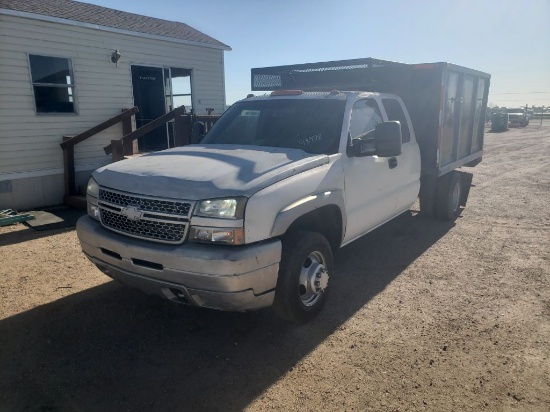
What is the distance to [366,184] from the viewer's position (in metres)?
4.43

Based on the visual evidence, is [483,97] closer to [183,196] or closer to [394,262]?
[394,262]

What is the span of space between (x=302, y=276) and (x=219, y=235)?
102cm

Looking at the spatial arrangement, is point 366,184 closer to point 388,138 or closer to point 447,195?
point 388,138

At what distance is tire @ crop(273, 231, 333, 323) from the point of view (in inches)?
132

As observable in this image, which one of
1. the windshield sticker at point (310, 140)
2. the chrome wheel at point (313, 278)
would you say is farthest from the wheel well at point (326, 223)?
the windshield sticker at point (310, 140)

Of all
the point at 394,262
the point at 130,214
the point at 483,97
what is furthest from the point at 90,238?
the point at 483,97

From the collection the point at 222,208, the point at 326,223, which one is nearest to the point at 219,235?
the point at 222,208

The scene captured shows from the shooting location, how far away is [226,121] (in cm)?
502

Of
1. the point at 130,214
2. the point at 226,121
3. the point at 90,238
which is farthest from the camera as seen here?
the point at 226,121

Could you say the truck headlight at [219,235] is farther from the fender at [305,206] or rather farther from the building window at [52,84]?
the building window at [52,84]

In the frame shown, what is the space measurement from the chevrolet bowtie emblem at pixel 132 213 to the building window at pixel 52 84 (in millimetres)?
7142

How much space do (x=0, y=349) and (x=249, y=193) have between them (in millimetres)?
2518

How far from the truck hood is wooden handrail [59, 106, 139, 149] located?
19.0 feet

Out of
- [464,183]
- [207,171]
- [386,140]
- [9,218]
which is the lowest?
[9,218]
